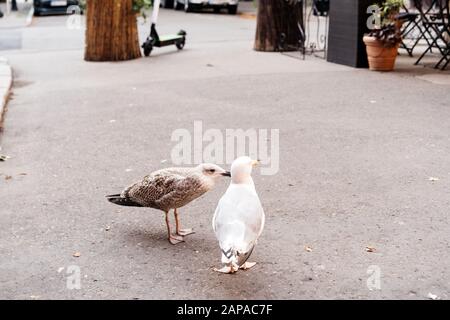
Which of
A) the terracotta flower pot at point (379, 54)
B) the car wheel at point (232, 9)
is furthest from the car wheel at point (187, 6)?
the terracotta flower pot at point (379, 54)

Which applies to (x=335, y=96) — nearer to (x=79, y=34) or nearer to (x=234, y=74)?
(x=234, y=74)

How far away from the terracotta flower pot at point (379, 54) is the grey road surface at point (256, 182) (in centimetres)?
25

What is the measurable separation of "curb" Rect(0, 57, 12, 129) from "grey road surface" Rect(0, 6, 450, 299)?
0.52ft

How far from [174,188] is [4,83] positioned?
6.62m

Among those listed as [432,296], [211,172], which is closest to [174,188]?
[211,172]

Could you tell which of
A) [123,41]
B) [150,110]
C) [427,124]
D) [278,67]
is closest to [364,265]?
[427,124]

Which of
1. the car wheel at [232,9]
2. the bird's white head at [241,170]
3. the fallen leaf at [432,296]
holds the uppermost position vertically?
the bird's white head at [241,170]

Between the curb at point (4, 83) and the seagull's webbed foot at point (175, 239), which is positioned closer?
the seagull's webbed foot at point (175, 239)

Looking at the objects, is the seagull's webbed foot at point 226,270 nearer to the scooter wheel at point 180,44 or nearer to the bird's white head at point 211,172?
the bird's white head at point 211,172

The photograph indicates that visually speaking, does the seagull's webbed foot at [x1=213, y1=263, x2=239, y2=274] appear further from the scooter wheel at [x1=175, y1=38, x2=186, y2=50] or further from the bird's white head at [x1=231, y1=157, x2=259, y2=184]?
the scooter wheel at [x1=175, y1=38, x2=186, y2=50]

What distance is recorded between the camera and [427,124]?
771 cm

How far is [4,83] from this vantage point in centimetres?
1027

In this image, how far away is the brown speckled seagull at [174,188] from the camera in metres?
4.40

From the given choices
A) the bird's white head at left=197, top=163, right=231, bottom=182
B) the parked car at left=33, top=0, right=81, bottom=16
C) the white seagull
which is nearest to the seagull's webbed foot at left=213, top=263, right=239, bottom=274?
the white seagull
